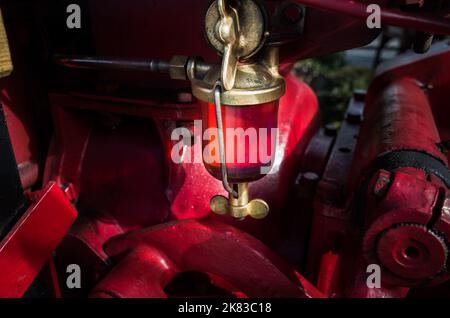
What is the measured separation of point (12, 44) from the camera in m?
0.98

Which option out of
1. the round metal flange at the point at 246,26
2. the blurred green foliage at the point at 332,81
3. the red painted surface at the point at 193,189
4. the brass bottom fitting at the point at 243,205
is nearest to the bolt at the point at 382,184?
the red painted surface at the point at 193,189

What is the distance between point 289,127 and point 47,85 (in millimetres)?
644

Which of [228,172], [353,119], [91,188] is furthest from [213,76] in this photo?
[353,119]

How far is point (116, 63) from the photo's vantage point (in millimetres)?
819

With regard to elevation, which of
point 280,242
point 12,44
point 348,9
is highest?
point 348,9

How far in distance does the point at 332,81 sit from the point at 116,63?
305 centimetres

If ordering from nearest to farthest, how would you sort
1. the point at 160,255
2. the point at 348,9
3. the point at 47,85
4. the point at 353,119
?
the point at 348,9 < the point at 160,255 < the point at 47,85 < the point at 353,119

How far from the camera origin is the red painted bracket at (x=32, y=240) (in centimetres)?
80

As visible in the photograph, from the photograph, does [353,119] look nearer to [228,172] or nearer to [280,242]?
[280,242]

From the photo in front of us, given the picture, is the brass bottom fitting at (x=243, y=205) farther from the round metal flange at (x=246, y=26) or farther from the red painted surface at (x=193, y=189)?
the round metal flange at (x=246, y=26)

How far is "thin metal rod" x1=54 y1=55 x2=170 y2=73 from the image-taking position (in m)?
0.78

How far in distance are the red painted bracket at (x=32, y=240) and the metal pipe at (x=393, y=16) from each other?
0.65 m

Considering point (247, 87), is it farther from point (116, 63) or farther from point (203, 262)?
point (203, 262)

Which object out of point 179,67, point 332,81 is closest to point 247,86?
point 179,67
